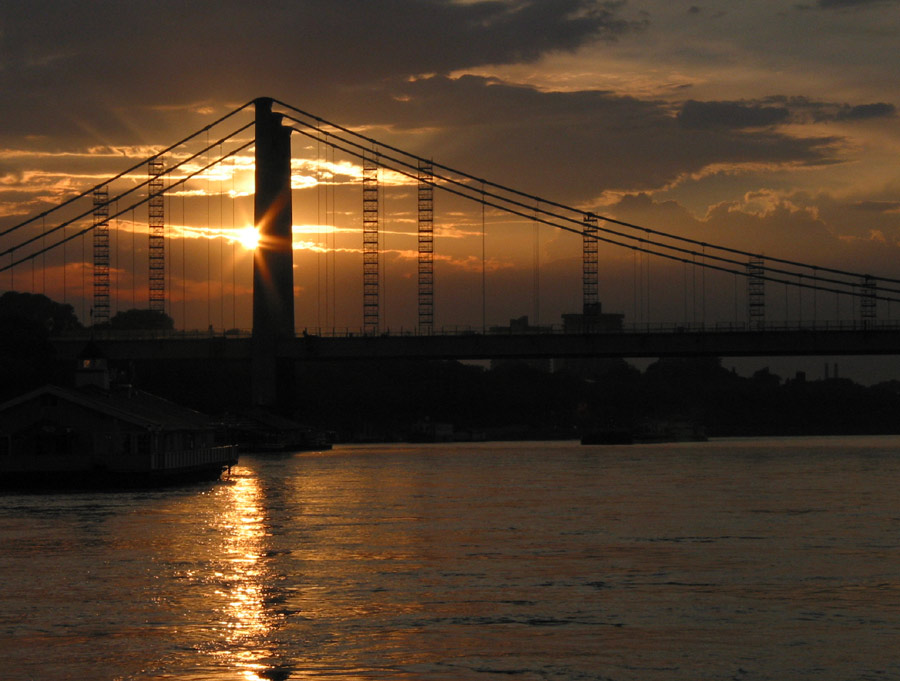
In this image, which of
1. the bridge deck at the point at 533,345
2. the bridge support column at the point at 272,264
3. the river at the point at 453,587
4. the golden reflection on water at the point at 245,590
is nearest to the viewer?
the river at the point at 453,587

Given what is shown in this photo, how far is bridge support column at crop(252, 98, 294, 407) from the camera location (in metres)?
138

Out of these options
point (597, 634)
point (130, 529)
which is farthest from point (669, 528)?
point (597, 634)

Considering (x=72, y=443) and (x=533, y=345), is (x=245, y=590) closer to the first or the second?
(x=72, y=443)

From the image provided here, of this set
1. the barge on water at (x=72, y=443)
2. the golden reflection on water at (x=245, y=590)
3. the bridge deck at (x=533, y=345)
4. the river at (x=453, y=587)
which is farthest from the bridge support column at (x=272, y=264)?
the golden reflection on water at (x=245, y=590)

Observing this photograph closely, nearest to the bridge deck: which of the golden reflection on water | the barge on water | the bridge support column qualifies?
the bridge support column

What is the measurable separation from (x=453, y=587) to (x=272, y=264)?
106565mm

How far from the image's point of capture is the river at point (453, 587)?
25625 millimetres

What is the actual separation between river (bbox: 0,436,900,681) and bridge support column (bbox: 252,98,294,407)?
230 feet

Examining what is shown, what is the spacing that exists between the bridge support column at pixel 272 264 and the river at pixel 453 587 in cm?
7021

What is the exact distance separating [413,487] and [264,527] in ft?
84.6

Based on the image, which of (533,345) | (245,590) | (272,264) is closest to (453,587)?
(245,590)

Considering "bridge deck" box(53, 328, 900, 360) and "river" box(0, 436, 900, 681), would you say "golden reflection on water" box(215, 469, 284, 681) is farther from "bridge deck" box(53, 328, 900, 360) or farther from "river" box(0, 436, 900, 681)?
"bridge deck" box(53, 328, 900, 360)

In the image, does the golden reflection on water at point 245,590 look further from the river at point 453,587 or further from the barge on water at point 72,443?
the barge on water at point 72,443

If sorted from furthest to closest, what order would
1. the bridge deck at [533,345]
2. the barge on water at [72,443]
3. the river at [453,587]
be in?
1. the bridge deck at [533,345]
2. the barge on water at [72,443]
3. the river at [453,587]
